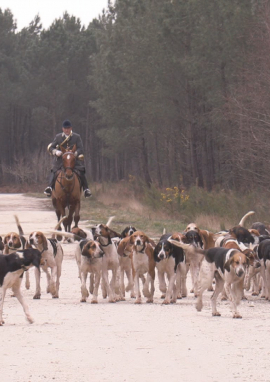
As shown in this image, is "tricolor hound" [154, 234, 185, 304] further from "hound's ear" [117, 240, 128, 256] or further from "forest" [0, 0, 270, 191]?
"forest" [0, 0, 270, 191]

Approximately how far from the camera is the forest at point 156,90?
33.2 meters

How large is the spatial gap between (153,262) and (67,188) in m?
11.2

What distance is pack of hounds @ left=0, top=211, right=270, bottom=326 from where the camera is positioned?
1063 centimetres

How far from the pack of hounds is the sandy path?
28 cm

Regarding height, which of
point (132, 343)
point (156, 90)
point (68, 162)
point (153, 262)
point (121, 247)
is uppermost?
point (156, 90)

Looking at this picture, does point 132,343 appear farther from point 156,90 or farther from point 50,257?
point 156,90

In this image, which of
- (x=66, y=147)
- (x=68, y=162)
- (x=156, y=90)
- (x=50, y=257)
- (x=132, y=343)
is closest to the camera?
(x=132, y=343)

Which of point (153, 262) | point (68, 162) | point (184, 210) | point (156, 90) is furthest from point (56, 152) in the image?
point (156, 90)

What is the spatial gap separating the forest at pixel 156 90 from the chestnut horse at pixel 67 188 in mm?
6277

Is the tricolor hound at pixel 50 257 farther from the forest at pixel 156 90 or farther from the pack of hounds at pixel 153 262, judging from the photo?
the forest at pixel 156 90

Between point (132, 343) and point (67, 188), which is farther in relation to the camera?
point (67, 188)

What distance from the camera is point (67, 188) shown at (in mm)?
23125

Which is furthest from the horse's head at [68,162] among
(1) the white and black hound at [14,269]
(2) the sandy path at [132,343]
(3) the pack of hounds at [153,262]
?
(1) the white and black hound at [14,269]

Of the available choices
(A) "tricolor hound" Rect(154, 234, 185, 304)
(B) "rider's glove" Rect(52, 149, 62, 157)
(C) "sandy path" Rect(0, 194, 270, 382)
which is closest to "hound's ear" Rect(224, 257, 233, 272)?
(C) "sandy path" Rect(0, 194, 270, 382)
